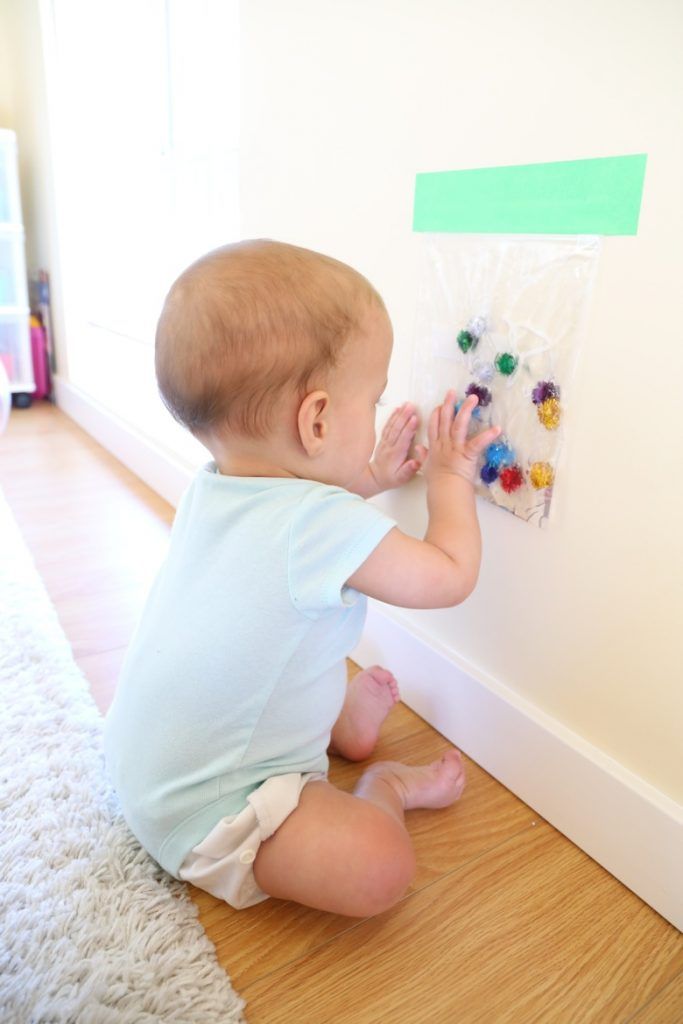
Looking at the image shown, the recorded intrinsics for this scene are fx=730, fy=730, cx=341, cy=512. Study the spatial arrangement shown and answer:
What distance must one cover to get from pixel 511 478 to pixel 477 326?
0.16 metres

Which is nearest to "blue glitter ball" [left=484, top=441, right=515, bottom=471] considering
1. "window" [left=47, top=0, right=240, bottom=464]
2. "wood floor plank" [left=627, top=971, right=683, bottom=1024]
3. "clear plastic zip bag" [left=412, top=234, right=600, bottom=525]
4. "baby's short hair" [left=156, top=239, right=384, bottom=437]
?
"clear plastic zip bag" [left=412, top=234, right=600, bottom=525]

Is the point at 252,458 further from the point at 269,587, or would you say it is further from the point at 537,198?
the point at 537,198

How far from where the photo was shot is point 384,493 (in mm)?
918

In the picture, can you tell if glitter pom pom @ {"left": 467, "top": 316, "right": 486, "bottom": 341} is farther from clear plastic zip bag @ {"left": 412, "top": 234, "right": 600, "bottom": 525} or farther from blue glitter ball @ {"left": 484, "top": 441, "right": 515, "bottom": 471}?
blue glitter ball @ {"left": 484, "top": 441, "right": 515, "bottom": 471}

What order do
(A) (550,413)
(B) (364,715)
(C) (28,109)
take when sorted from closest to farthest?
(A) (550,413)
(B) (364,715)
(C) (28,109)

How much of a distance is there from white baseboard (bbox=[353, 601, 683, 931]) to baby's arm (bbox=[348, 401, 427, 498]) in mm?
190

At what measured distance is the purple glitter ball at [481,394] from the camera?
2.40 feet

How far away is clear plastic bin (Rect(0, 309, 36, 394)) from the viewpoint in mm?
2342

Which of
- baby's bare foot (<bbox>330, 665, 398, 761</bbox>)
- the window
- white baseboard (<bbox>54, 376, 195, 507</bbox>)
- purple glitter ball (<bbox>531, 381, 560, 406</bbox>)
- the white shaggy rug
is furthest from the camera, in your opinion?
white baseboard (<bbox>54, 376, 195, 507</bbox>)

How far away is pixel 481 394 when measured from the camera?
74 cm

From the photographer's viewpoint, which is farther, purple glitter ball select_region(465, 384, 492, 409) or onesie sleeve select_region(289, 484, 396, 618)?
purple glitter ball select_region(465, 384, 492, 409)

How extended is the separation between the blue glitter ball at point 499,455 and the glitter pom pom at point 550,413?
0.17 feet

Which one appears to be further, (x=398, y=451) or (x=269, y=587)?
(x=398, y=451)

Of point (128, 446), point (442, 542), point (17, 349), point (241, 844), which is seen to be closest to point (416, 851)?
point (241, 844)
